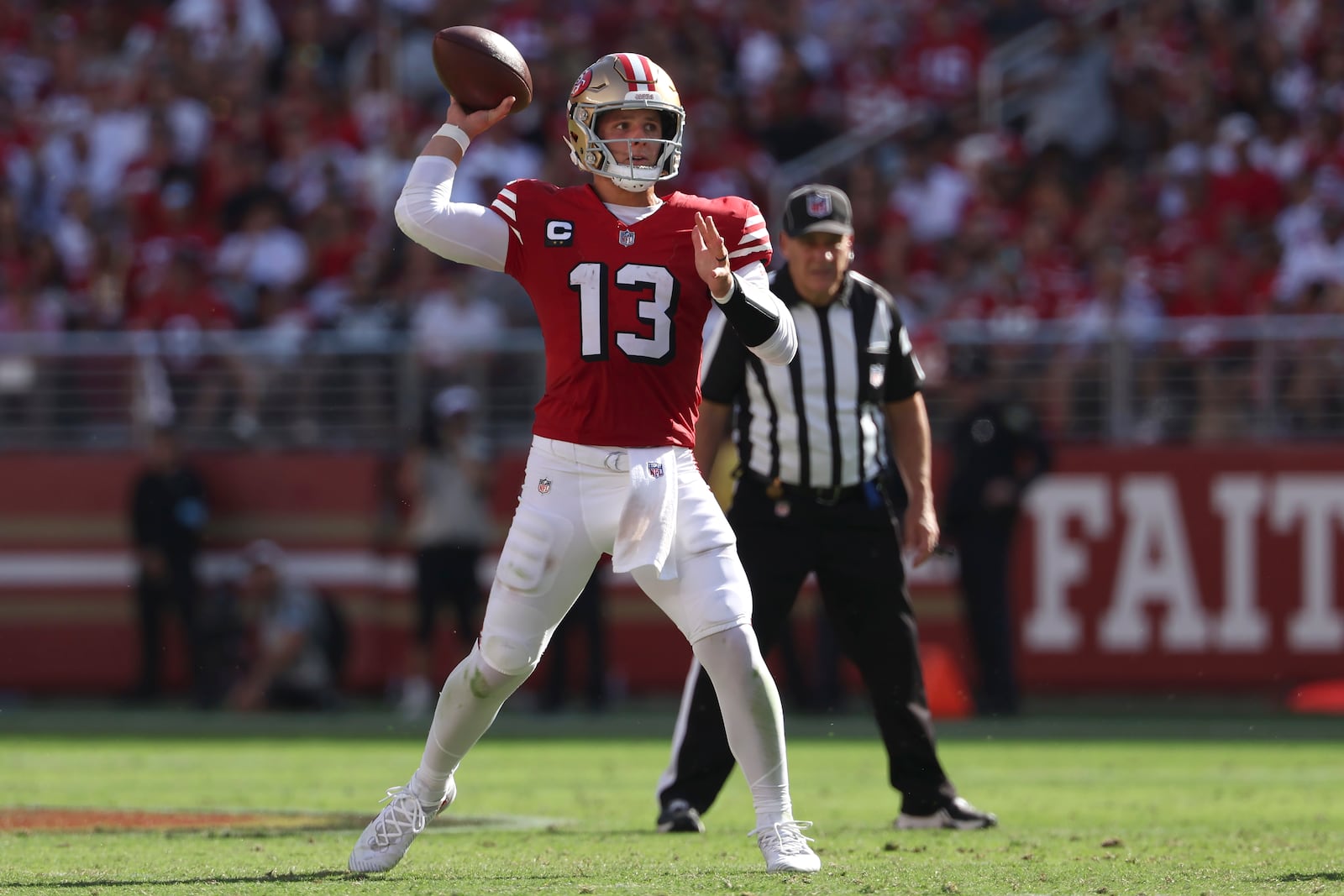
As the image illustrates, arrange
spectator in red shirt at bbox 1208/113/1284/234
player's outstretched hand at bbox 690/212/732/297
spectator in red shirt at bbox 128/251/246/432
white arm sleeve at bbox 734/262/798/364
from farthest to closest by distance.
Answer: spectator in red shirt at bbox 1208/113/1284/234, spectator in red shirt at bbox 128/251/246/432, white arm sleeve at bbox 734/262/798/364, player's outstretched hand at bbox 690/212/732/297

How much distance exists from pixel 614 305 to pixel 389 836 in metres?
1.46

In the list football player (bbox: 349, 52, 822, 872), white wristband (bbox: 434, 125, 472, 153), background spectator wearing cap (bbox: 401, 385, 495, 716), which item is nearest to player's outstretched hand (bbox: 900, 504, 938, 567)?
football player (bbox: 349, 52, 822, 872)

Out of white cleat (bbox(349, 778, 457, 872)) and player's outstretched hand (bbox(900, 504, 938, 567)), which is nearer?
white cleat (bbox(349, 778, 457, 872))

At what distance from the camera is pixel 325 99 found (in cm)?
1515

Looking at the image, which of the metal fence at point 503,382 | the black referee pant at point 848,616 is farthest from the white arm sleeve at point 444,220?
the metal fence at point 503,382

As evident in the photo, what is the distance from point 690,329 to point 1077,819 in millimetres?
2581

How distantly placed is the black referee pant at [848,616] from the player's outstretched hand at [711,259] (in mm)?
1645

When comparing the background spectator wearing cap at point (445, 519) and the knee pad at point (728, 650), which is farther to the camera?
the background spectator wearing cap at point (445, 519)

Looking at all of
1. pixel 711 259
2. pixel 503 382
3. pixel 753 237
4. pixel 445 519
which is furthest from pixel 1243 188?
pixel 711 259

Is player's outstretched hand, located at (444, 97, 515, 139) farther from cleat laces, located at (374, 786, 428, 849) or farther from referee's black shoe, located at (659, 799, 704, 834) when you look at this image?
referee's black shoe, located at (659, 799, 704, 834)

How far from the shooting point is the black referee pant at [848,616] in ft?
20.9

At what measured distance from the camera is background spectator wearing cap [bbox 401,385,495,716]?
38.5ft

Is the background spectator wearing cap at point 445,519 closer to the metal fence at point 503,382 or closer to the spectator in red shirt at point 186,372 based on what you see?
the metal fence at point 503,382

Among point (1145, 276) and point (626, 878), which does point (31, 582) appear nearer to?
point (1145, 276)
